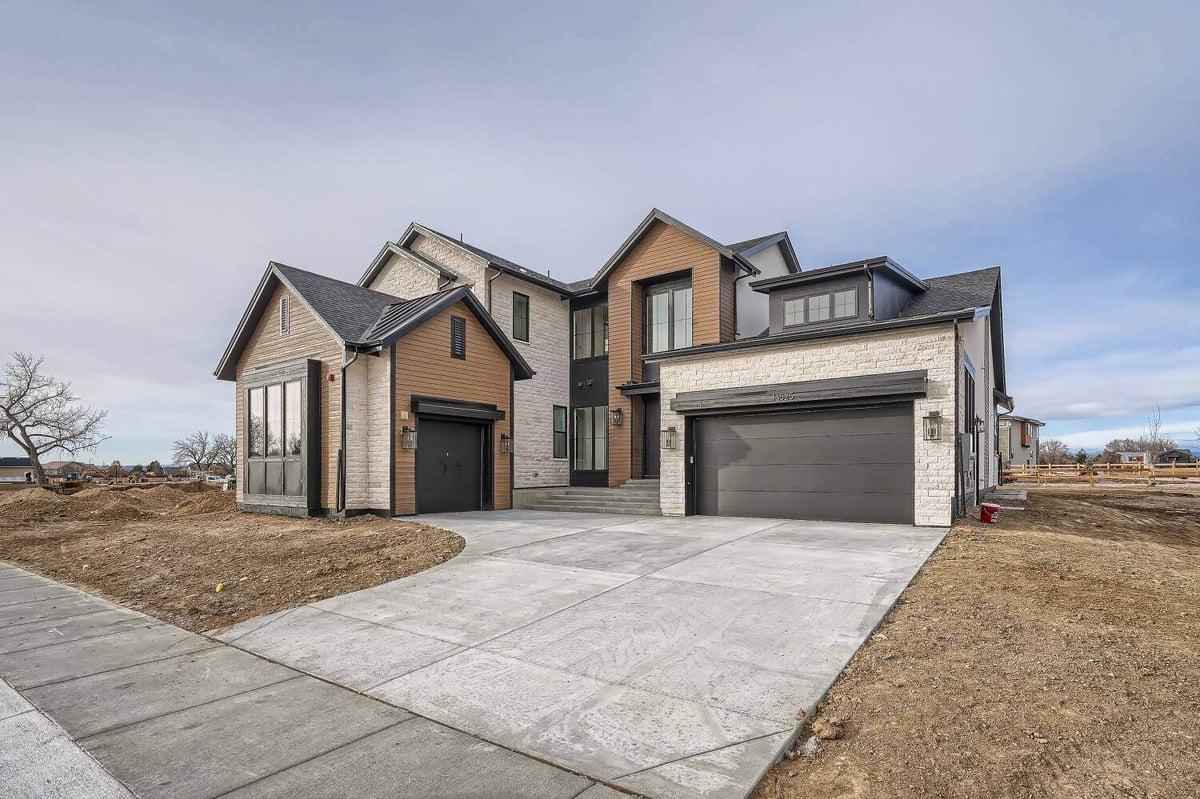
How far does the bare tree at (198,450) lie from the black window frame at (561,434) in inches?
1756

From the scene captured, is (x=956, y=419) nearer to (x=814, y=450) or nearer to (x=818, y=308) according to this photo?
(x=814, y=450)

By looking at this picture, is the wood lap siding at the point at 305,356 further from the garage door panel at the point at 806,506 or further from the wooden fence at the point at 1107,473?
the wooden fence at the point at 1107,473

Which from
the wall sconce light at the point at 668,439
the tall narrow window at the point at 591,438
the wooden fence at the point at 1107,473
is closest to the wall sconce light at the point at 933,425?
the wall sconce light at the point at 668,439

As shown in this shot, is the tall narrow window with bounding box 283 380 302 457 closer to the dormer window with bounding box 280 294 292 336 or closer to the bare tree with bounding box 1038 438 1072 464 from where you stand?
the dormer window with bounding box 280 294 292 336

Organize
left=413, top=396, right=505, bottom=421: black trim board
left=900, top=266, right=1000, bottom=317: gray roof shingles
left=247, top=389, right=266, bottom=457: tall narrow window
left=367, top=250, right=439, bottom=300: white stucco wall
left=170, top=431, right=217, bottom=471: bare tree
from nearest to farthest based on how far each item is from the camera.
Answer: left=413, top=396, right=505, bottom=421: black trim board → left=247, top=389, right=266, bottom=457: tall narrow window → left=900, top=266, right=1000, bottom=317: gray roof shingles → left=367, top=250, right=439, bottom=300: white stucco wall → left=170, top=431, right=217, bottom=471: bare tree

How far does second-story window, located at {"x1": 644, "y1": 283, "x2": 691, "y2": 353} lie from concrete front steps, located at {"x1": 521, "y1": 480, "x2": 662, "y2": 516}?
167 inches

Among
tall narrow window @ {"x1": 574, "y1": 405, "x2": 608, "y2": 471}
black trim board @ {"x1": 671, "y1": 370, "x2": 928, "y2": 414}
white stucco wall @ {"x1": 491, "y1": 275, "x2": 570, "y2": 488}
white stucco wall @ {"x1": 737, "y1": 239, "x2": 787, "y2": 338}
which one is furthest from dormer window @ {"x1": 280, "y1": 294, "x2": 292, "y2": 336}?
white stucco wall @ {"x1": 737, "y1": 239, "x2": 787, "y2": 338}

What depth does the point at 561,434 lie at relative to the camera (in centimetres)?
1916

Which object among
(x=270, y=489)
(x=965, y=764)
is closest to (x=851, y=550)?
(x=965, y=764)

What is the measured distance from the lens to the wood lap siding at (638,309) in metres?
16.8

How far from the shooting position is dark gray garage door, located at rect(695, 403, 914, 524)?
11.0 meters

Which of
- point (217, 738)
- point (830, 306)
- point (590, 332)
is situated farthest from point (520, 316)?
point (217, 738)

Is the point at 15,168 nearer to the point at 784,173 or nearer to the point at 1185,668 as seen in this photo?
the point at 784,173

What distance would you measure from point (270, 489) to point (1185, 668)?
1579 centimetres
